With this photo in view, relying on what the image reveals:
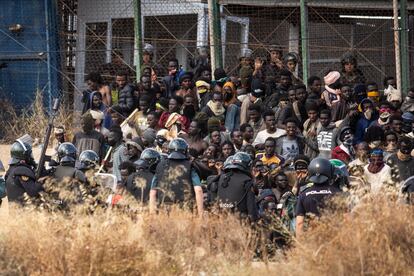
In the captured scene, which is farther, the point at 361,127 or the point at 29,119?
the point at 29,119

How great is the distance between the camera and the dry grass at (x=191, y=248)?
43.1 ft

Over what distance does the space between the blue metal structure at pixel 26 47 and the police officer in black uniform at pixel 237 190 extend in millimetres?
11035

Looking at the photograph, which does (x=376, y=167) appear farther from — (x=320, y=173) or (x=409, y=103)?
(x=409, y=103)

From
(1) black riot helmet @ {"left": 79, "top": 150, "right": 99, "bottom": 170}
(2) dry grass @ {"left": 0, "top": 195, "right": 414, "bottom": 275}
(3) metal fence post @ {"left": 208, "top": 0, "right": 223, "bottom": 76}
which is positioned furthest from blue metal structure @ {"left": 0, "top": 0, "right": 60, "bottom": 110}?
(2) dry grass @ {"left": 0, "top": 195, "right": 414, "bottom": 275}

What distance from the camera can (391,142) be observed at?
65.0ft

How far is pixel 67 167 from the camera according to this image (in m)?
18.0

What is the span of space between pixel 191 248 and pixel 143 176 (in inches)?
144

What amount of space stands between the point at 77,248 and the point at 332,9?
1382 centimetres

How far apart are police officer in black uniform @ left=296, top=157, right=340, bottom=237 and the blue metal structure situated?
492 inches

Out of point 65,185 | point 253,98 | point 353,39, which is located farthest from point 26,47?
point 65,185

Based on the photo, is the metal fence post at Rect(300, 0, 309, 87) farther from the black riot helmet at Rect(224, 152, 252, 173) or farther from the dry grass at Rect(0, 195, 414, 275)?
the dry grass at Rect(0, 195, 414, 275)

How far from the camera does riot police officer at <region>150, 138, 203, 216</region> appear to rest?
17.0m

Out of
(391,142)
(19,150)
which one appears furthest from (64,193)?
(391,142)

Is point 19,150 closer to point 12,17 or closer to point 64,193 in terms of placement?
point 64,193
